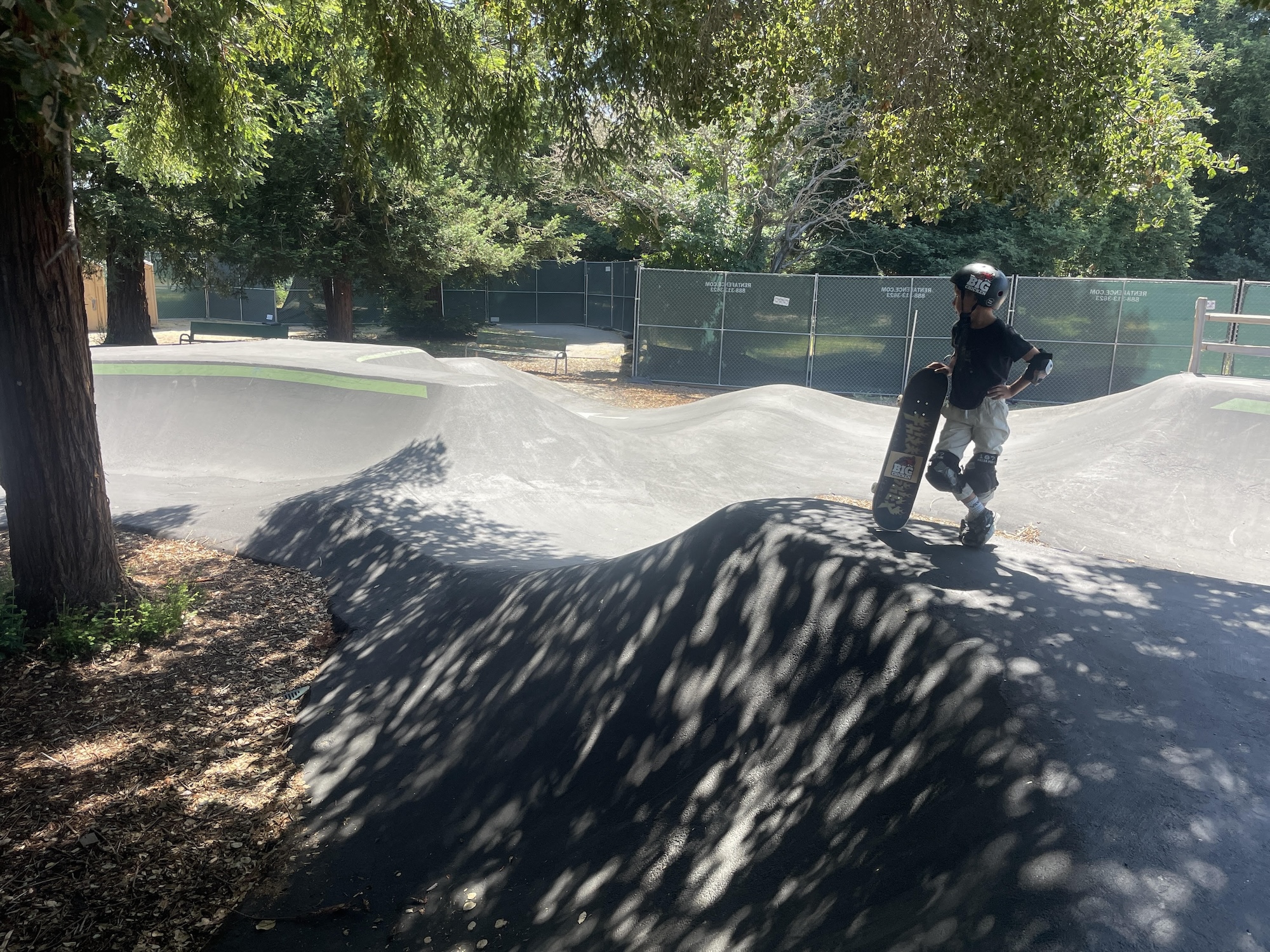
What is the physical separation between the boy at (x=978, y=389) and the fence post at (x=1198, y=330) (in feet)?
30.1

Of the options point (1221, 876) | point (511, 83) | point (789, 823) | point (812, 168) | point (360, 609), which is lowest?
point (360, 609)

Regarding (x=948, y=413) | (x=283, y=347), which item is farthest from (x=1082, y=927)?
(x=283, y=347)

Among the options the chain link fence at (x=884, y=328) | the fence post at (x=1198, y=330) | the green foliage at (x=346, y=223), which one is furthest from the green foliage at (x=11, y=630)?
the chain link fence at (x=884, y=328)

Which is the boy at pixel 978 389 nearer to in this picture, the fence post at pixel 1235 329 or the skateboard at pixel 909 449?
the skateboard at pixel 909 449

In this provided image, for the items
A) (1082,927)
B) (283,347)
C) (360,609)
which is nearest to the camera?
(1082,927)

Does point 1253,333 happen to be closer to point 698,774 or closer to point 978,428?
point 978,428

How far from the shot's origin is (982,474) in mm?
5434

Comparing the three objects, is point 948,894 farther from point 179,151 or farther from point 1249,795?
Answer: point 179,151

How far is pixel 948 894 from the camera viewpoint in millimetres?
2711

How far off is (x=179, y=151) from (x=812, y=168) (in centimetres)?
1591

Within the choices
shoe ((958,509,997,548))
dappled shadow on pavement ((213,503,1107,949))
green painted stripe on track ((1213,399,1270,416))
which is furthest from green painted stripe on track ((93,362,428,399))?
green painted stripe on track ((1213,399,1270,416))

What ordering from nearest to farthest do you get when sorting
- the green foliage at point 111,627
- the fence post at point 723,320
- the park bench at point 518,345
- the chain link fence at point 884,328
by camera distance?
the green foliage at point 111,627 → the chain link fence at point 884,328 → the fence post at point 723,320 → the park bench at point 518,345

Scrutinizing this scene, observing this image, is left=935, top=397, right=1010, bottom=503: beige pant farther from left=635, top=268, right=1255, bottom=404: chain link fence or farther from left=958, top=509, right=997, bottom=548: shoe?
left=635, top=268, right=1255, bottom=404: chain link fence

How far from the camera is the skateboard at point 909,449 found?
5.55 metres
